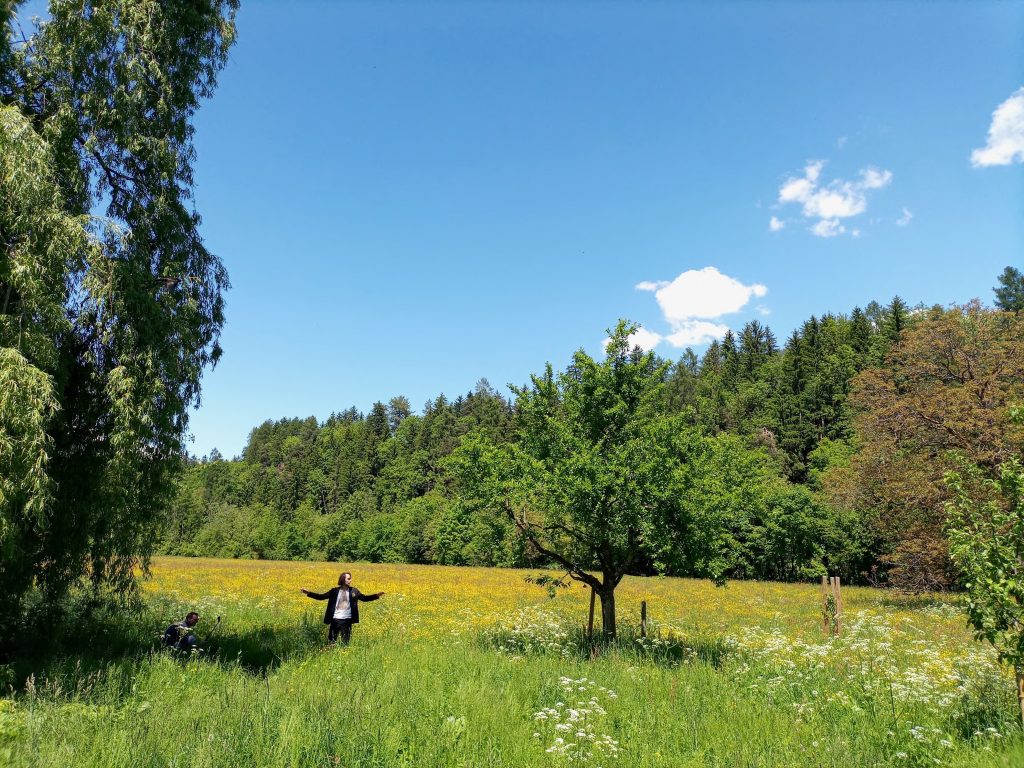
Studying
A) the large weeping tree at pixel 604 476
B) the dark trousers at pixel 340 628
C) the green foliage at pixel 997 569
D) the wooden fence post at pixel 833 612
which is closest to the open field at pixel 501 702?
the dark trousers at pixel 340 628

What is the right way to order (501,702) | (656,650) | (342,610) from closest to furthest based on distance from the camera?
(501,702) → (656,650) → (342,610)

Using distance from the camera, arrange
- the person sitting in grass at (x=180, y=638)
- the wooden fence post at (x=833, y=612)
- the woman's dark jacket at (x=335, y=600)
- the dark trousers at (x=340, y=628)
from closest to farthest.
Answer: the person sitting in grass at (x=180, y=638)
the dark trousers at (x=340, y=628)
the woman's dark jacket at (x=335, y=600)
the wooden fence post at (x=833, y=612)

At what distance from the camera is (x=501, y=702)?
7328 mm

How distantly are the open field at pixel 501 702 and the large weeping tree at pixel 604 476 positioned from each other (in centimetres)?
182

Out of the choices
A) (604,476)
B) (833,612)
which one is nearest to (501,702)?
(604,476)

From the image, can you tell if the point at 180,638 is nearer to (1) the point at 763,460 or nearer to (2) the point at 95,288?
(2) the point at 95,288

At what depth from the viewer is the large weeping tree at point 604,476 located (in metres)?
11.2

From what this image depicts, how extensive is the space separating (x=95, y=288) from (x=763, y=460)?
44.5m

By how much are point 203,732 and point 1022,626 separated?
27.5ft

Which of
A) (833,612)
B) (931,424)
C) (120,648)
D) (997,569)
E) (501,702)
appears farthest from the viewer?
(931,424)

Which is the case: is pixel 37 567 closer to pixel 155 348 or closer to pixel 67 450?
pixel 67 450

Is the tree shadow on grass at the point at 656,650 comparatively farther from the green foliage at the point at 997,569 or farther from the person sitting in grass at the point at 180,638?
the person sitting in grass at the point at 180,638

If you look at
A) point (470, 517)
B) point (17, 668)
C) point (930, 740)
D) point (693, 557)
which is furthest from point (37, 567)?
point (930, 740)

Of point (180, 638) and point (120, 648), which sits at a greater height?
point (180, 638)
